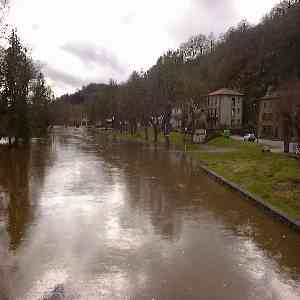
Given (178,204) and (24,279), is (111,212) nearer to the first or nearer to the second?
(178,204)

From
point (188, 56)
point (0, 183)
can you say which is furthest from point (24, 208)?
point (188, 56)

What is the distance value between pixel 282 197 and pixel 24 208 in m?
9.72

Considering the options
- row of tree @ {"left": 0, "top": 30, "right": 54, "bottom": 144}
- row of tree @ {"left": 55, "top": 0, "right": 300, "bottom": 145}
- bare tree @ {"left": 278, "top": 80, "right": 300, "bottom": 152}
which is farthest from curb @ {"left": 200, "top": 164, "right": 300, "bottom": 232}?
row of tree @ {"left": 55, "top": 0, "right": 300, "bottom": 145}

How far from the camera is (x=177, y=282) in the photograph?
8164 millimetres

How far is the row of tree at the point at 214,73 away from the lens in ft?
216

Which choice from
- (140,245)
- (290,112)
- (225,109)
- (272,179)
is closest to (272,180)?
(272,179)

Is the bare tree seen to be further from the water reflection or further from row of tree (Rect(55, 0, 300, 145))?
row of tree (Rect(55, 0, 300, 145))

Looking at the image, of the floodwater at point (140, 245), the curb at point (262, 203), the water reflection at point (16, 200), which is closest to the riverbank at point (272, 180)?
the curb at point (262, 203)

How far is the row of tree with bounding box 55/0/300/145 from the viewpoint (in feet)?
216

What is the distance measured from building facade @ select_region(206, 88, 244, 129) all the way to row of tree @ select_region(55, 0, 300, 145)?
1819 millimetres

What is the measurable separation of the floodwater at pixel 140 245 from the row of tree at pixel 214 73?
45294 millimetres

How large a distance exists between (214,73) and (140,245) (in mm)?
97805

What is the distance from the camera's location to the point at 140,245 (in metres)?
10.6

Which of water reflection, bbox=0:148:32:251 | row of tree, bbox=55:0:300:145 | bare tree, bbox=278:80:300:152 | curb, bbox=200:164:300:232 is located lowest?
curb, bbox=200:164:300:232
